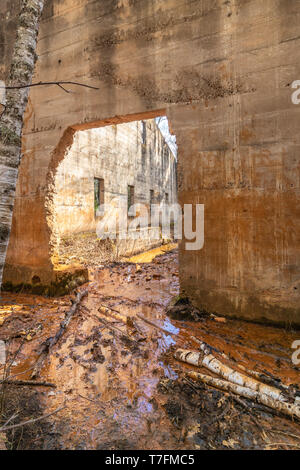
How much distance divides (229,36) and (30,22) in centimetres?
309

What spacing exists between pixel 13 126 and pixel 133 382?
2929mm

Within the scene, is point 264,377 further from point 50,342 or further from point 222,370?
point 50,342

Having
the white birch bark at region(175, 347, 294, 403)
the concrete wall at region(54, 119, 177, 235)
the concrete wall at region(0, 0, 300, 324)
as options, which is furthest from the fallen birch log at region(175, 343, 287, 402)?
the concrete wall at region(54, 119, 177, 235)

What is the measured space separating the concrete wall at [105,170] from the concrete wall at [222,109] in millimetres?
2687

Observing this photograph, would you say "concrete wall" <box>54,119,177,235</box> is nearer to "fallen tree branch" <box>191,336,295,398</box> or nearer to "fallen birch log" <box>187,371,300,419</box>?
"fallen birch log" <box>187,371,300,419</box>

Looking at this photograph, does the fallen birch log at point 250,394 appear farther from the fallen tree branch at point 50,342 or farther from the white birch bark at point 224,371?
the fallen tree branch at point 50,342

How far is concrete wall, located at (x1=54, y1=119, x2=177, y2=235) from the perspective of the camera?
975 centimetres

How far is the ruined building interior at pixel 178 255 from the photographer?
2105 millimetres

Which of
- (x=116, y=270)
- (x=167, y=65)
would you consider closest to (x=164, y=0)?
(x=167, y=65)

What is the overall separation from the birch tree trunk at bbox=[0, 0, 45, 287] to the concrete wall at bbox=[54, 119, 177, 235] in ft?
11.0

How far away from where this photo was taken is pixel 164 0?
173 inches

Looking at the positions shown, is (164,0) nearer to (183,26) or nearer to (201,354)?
(183,26)

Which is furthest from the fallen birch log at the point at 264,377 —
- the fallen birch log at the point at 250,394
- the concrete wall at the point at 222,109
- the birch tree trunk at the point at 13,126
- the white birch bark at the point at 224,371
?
the birch tree trunk at the point at 13,126

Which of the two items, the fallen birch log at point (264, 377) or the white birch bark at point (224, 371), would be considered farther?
the fallen birch log at point (264, 377)
